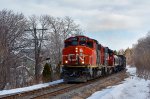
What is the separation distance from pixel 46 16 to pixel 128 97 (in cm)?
6495

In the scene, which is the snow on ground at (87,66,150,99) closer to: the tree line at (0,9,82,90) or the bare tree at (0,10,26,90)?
the tree line at (0,9,82,90)

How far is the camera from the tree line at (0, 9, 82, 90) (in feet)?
138

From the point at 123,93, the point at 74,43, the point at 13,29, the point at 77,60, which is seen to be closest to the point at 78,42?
the point at 74,43

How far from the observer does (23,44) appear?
→ 2392 inches

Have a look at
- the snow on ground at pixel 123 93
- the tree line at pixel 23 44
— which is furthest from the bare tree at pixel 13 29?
the snow on ground at pixel 123 93

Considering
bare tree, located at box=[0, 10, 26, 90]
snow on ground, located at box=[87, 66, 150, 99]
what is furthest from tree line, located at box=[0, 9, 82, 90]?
snow on ground, located at box=[87, 66, 150, 99]

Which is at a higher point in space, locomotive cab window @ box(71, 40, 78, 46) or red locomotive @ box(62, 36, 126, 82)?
locomotive cab window @ box(71, 40, 78, 46)

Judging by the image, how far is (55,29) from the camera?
75438 mm

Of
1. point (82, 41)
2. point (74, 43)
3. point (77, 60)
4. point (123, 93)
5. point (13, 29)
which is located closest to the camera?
point (123, 93)

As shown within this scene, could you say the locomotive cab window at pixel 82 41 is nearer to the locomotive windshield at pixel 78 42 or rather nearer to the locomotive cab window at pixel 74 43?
the locomotive windshield at pixel 78 42

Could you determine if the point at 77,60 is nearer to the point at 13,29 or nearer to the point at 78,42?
the point at 78,42

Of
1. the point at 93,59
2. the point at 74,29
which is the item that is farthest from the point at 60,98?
the point at 74,29

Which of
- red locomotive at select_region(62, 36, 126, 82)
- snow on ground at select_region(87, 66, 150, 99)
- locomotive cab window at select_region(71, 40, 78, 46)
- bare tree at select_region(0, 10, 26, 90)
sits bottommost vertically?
snow on ground at select_region(87, 66, 150, 99)

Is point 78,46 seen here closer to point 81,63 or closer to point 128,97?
point 81,63
